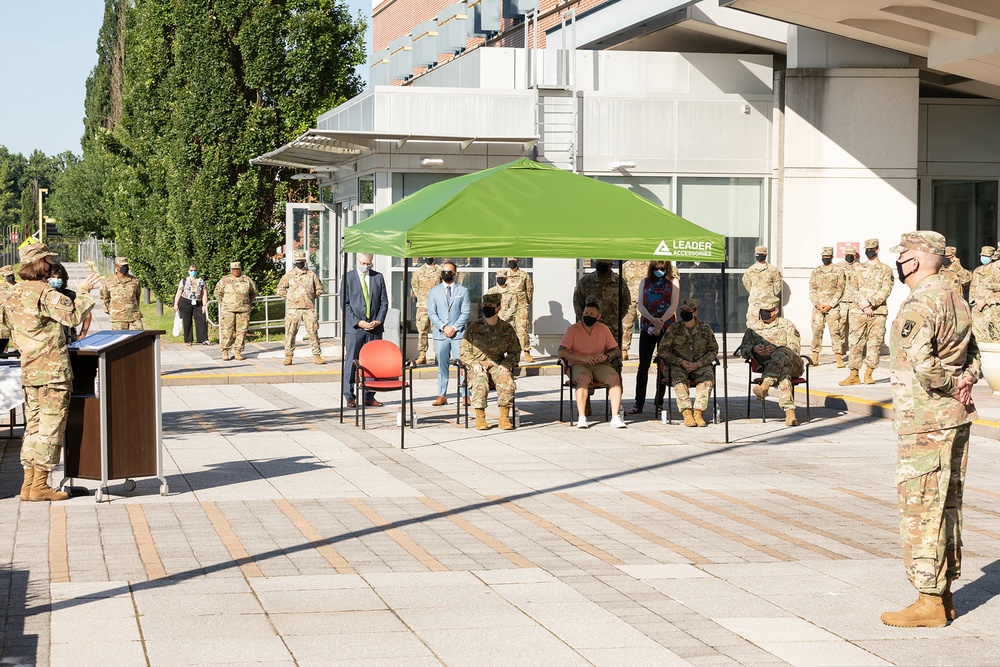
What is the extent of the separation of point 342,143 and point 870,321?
9708 mm

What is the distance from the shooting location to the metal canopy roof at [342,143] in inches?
894

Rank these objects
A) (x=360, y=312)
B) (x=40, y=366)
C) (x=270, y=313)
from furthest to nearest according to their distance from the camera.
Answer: (x=270, y=313) < (x=360, y=312) < (x=40, y=366)

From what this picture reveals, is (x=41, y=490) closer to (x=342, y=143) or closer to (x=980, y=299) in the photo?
(x=342, y=143)

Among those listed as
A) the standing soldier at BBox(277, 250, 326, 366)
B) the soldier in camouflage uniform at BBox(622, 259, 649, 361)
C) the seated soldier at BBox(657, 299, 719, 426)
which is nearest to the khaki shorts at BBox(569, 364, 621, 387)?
the seated soldier at BBox(657, 299, 719, 426)

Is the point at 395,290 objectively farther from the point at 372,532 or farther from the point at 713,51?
the point at 372,532

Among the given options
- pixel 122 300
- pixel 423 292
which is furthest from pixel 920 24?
pixel 122 300

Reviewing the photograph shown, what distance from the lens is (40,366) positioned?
1041 centimetres

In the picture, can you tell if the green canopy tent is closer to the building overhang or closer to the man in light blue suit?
the man in light blue suit

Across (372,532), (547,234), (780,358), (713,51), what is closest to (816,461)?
(780,358)

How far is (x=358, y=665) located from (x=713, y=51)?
82.8ft

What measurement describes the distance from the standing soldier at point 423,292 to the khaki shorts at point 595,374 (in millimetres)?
8185

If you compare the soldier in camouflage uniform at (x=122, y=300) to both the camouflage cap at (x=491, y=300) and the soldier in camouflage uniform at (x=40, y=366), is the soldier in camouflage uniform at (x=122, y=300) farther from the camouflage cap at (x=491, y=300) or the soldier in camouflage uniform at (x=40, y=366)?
the soldier in camouflage uniform at (x=40, y=366)

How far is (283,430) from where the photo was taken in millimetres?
15414

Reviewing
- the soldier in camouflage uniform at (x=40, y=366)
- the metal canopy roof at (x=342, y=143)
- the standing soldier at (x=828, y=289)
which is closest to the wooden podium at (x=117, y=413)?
the soldier in camouflage uniform at (x=40, y=366)
